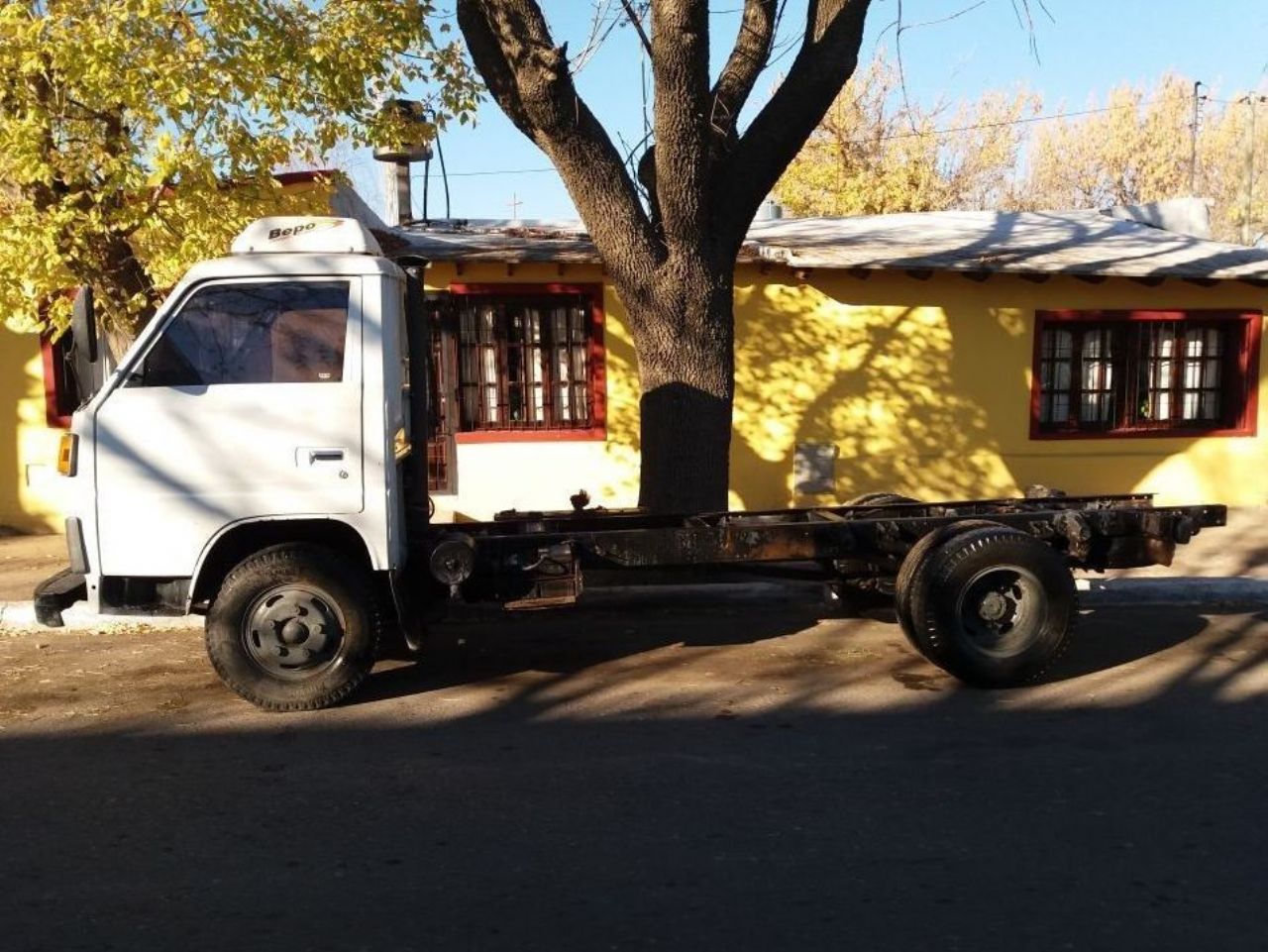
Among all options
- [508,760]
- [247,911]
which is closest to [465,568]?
[508,760]

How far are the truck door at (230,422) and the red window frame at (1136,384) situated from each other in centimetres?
909

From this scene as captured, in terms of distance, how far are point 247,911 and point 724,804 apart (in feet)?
6.26

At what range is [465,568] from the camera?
5.96m

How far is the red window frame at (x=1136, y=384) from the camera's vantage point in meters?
12.5

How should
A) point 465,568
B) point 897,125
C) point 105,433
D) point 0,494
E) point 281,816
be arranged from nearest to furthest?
point 281,816, point 105,433, point 465,568, point 0,494, point 897,125

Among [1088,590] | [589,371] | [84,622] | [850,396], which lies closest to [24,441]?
[84,622]

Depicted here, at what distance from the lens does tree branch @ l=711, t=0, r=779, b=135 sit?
832cm

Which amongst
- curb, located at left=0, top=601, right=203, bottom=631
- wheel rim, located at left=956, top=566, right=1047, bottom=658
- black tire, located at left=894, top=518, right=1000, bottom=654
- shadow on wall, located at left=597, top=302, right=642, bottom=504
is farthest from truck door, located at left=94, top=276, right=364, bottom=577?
shadow on wall, located at left=597, top=302, right=642, bottom=504

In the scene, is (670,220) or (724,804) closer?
(724,804)

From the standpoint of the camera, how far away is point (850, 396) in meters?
12.2

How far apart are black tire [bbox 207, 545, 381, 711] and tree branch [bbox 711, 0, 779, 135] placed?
15.2 ft

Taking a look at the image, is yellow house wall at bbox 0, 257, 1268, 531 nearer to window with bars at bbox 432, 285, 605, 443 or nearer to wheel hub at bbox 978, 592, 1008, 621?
window with bars at bbox 432, 285, 605, 443

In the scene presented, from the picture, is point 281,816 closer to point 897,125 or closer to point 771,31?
point 771,31

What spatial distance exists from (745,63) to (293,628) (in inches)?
214
